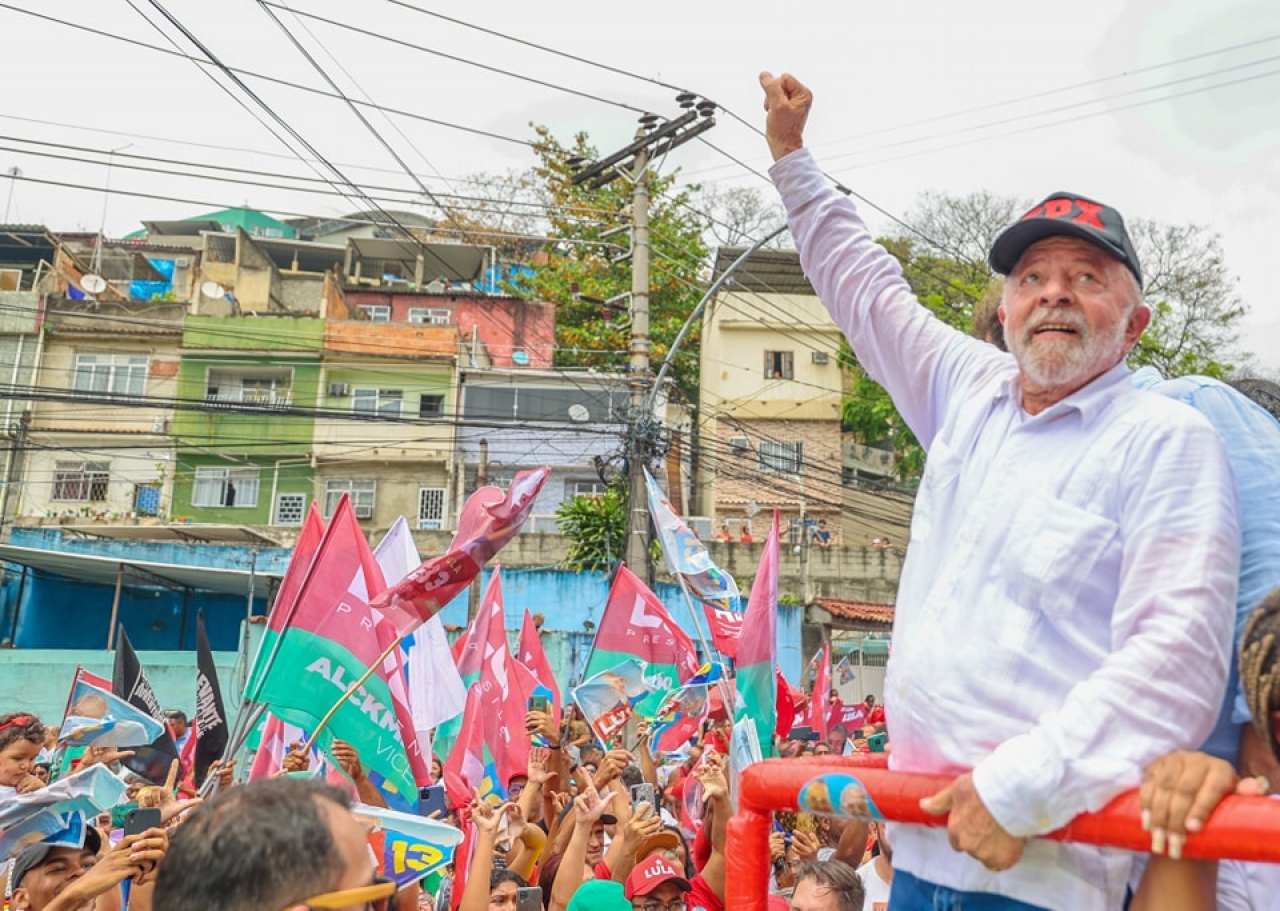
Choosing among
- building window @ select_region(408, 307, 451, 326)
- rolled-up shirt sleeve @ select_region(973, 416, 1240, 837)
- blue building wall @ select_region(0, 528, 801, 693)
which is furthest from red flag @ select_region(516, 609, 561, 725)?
building window @ select_region(408, 307, 451, 326)

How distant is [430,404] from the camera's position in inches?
1364

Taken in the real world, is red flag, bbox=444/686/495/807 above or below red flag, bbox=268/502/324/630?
below

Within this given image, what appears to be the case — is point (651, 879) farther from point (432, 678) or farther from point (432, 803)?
point (432, 678)

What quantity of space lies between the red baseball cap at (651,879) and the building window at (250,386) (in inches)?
1232

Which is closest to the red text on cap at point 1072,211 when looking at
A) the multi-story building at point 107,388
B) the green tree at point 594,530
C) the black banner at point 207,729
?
the black banner at point 207,729

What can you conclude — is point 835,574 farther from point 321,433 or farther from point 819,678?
point 819,678

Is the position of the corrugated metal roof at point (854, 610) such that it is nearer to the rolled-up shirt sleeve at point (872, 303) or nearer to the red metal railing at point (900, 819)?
the rolled-up shirt sleeve at point (872, 303)

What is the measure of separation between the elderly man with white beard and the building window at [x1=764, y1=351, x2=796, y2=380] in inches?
1386

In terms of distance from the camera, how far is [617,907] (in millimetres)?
4805

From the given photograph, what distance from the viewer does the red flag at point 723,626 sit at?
38.1ft

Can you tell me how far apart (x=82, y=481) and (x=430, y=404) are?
10.2 meters

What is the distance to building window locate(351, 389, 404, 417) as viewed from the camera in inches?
1357

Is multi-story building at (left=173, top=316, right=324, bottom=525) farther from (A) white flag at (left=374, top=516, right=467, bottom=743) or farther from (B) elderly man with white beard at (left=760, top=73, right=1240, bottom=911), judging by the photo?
(B) elderly man with white beard at (left=760, top=73, right=1240, bottom=911)

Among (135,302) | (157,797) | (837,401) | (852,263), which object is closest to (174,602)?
(135,302)
